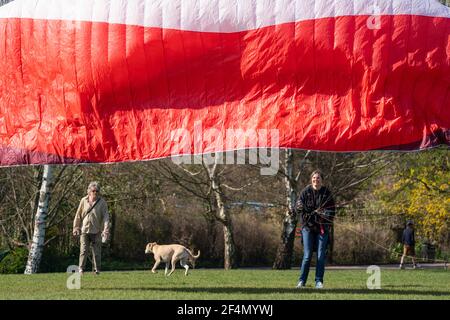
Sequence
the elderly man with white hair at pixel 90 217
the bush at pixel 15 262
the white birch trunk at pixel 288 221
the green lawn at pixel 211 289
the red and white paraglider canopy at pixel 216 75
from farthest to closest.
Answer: the white birch trunk at pixel 288 221
the bush at pixel 15 262
the elderly man with white hair at pixel 90 217
the green lawn at pixel 211 289
the red and white paraglider canopy at pixel 216 75

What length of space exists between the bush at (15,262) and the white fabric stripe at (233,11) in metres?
15.6

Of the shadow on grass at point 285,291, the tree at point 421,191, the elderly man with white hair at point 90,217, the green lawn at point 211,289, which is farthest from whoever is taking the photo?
the tree at point 421,191

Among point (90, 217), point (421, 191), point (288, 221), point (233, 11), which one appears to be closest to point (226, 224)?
point (288, 221)

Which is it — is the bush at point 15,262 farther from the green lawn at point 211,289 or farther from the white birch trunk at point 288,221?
the green lawn at point 211,289

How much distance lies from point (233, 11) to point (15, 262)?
54.9ft

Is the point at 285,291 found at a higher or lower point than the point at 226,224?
lower

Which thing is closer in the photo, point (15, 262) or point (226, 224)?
point (15, 262)

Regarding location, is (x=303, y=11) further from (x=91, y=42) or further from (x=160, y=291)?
(x=160, y=291)

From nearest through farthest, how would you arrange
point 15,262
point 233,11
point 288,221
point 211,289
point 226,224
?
point 233,11, point 211,289, point 15,262, point 288,221, point 226,224

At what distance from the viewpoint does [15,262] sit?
2508cm

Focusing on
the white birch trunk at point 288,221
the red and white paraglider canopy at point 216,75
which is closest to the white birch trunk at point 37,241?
the white birch trunk at point 288,221

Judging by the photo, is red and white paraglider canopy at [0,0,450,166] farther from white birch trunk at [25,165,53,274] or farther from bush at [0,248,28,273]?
bush at [0,248,28,273]

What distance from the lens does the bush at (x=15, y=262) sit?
24786mm

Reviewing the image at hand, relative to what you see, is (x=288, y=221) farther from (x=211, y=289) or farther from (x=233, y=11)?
(x=233, y=11)
